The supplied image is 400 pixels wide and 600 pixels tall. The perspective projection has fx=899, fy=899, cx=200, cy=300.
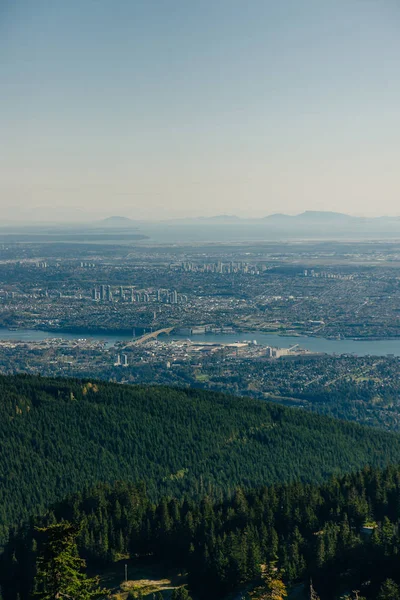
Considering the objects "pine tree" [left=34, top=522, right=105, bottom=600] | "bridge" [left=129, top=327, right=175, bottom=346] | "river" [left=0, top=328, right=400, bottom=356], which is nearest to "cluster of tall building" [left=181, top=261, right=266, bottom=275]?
"bridge" [left=129, top=327, right=175, bottom=346]

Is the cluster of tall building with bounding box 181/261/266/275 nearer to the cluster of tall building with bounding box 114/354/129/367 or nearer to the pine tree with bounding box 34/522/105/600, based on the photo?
the cluster of tall building with bounding box 114/354/129/367

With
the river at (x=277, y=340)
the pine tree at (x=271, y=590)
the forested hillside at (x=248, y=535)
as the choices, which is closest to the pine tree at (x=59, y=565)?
the pine tree at (x=271, y=590)

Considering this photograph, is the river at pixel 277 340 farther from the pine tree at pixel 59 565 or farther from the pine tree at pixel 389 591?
the pine tree at pixel 59 565

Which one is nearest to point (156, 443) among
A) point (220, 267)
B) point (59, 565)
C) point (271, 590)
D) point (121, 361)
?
point (271, 590)

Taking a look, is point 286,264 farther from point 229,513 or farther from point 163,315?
point 229,513

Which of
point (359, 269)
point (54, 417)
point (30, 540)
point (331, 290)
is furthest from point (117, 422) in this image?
point (359, 269)

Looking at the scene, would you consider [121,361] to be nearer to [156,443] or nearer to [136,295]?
[156,443]
